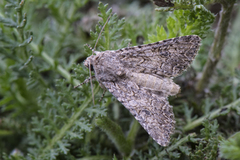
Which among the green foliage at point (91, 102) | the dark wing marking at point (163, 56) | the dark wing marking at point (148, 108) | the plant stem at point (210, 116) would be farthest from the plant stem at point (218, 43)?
the dark wing marking at point (148, 108)

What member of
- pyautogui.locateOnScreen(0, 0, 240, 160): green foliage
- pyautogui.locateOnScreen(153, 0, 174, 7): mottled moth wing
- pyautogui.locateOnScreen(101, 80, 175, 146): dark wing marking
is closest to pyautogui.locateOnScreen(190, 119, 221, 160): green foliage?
pyautogui.locateOnScreen(0, 0, 240, 160): green foliage

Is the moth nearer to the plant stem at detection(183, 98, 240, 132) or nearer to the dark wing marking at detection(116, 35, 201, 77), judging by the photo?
the dark wing marking at detection(116, 35, 201, 77)

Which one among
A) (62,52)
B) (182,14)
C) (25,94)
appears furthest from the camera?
(62,52)

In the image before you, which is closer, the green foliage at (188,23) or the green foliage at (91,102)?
the green foliage at (188,23)

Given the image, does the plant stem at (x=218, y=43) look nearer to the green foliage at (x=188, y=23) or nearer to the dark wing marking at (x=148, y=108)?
the green foliage at (x=188, y=23)

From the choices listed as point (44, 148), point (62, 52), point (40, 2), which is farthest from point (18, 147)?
point (40, 2)

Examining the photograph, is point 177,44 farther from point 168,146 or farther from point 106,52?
point 168,146

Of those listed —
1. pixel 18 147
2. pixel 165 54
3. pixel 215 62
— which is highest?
pixel 165 54
